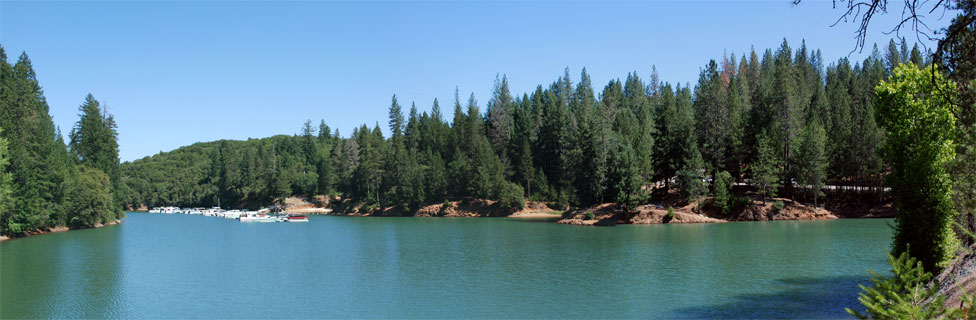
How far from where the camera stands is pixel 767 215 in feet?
239

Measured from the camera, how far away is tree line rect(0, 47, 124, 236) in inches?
2500

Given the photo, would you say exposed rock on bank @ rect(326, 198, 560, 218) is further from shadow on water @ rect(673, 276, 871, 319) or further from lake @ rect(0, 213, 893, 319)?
shadow on water @ rect(673, 276, 871, 319)

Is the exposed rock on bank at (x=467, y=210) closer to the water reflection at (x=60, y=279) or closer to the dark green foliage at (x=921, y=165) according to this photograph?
the water reflection at (x=60, y=279)

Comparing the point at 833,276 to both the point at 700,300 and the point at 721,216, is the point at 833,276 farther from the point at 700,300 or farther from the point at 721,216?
the point at 721,216

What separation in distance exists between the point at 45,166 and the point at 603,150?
75.4 meters

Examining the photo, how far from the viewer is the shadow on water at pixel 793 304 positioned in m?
25.2

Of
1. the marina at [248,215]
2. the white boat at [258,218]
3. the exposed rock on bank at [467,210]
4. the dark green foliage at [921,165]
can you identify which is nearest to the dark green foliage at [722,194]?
the exposed rock on bank at [467,210]

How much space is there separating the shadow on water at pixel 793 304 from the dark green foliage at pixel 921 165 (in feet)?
12.4

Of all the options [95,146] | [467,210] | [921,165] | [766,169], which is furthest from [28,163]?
[766,169]

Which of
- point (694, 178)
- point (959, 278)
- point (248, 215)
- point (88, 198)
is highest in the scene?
point (694, 178)

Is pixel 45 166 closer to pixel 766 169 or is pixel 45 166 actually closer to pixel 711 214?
pixel 711 214

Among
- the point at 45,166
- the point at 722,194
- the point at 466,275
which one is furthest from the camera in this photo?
the point at 722,194

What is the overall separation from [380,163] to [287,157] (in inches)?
2057

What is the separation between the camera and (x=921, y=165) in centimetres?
2525
